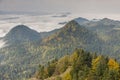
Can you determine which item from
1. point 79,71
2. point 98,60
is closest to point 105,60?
point 98,60

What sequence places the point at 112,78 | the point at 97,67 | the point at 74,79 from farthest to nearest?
the point at 74,79 < the point at 97,67 < the point at 112,78

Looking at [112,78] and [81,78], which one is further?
[81,78]

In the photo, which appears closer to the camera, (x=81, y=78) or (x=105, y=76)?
(x=105, y=76)

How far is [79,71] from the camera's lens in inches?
7785

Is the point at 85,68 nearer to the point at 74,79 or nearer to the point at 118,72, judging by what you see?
the point at 74,79

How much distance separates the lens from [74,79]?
199000 mm

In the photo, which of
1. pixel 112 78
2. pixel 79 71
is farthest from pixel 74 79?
pixel 112 78

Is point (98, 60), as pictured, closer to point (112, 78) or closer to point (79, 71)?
point (79, 71)

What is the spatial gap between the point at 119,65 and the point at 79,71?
23723 mm

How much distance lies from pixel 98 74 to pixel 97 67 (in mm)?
4268

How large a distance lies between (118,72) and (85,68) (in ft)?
74.6

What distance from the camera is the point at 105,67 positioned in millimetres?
188375

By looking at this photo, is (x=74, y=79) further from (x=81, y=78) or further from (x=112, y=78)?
(x=112, y=78)

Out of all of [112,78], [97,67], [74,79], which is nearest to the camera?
[112,78]
